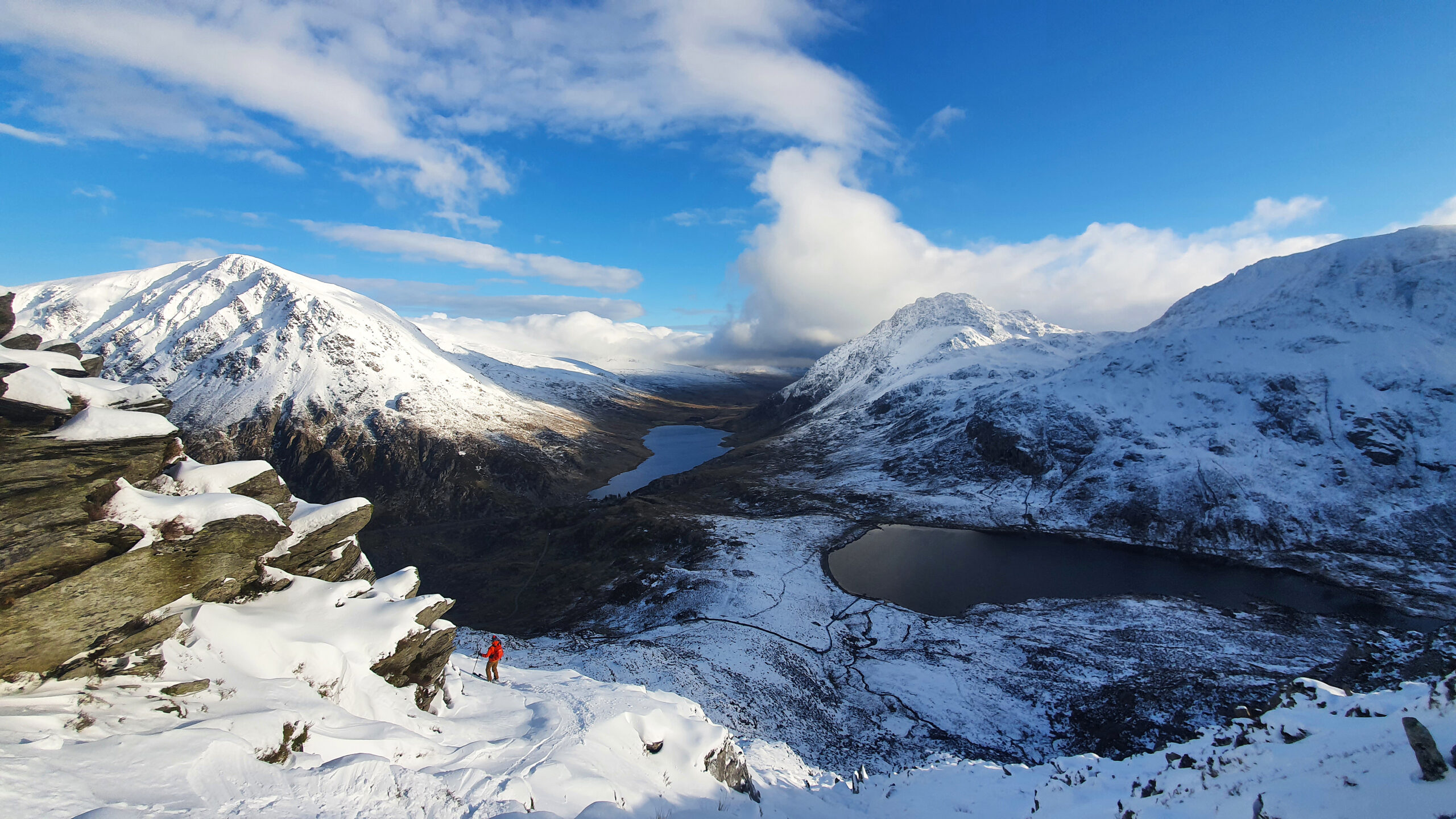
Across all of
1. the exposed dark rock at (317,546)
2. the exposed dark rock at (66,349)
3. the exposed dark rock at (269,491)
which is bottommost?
the exposed dark rock at (317,546)

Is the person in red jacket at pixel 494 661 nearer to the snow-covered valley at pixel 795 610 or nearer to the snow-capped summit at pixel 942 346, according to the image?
the snow-covered valley at pixel 795 610

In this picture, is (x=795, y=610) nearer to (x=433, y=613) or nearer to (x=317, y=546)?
(x=433, y=613)

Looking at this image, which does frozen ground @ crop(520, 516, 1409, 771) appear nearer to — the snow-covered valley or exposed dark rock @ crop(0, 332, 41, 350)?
the snow-covered valley

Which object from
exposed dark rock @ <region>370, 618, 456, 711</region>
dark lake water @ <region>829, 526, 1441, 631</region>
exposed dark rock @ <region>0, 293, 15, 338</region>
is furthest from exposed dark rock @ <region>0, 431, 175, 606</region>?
dark lake water @ <region>829, 526, 1441, 631</region>

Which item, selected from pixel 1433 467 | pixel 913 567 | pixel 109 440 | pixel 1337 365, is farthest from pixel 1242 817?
pixel 1337 365

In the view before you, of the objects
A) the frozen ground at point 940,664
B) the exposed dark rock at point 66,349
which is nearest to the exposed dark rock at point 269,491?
the exposed dark rock at point 66,349

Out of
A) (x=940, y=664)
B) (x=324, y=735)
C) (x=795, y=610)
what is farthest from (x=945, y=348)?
(x=324, y=735)

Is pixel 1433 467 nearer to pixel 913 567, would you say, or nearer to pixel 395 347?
pixel 913 567
